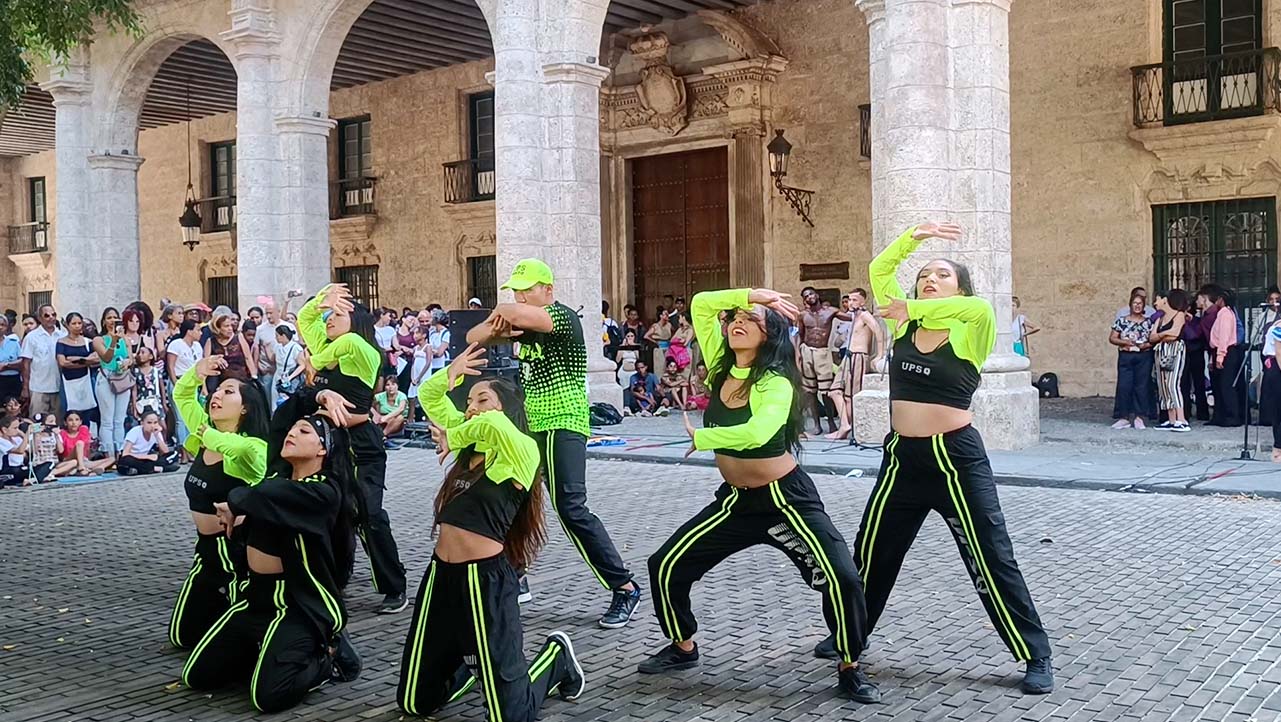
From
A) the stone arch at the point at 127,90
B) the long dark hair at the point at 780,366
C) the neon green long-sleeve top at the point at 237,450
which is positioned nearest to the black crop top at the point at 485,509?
the long dark hair at the point at 780,366

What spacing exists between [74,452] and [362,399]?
7536mm

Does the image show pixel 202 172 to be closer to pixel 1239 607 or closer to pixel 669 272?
pixel 669 272

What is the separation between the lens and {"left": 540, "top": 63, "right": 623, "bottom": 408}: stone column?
15.0 meters

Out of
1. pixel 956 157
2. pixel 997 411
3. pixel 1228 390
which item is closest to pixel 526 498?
pixel 997 411

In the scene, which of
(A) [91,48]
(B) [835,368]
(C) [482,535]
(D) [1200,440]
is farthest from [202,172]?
(C) [482,535]

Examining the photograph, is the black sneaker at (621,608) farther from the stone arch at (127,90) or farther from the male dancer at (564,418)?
the stone arch at (127,90)

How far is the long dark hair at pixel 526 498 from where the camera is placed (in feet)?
14.6

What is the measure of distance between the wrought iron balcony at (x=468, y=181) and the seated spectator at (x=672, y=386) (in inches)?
267

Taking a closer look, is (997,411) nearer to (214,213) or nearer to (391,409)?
(391,409)

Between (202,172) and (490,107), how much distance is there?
30.1 feet

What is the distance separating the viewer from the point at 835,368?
13.9 meters

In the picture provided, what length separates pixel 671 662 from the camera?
497 cm

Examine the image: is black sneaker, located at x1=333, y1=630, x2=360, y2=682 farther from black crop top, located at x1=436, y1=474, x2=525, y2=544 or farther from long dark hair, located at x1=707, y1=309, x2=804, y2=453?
long dark hair, located at x1=707, y1=309, x2=804, y2=453

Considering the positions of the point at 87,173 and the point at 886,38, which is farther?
the point at 87,173
